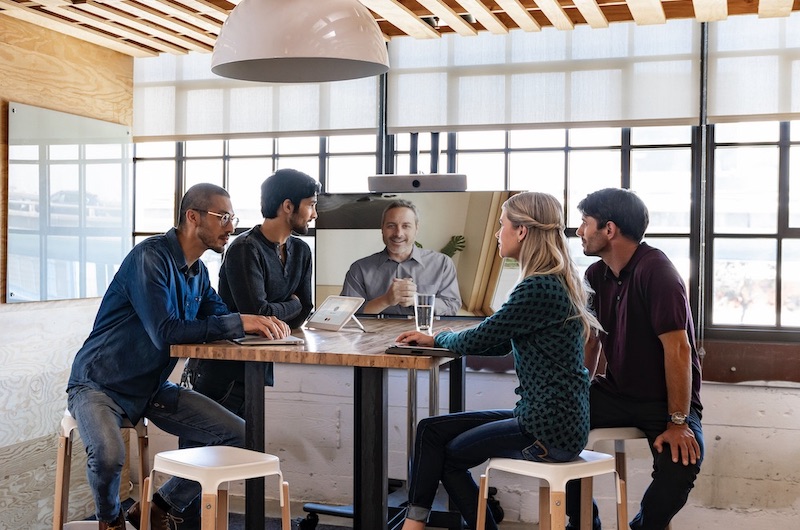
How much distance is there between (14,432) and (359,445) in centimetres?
220

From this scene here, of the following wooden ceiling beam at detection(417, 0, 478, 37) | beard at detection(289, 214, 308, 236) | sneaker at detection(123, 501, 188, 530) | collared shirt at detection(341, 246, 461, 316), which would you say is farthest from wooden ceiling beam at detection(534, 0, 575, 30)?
sneaker at detection(123, 501, 188, 530)

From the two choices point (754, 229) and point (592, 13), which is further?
point (754, 229)

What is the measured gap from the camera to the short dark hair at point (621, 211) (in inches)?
127

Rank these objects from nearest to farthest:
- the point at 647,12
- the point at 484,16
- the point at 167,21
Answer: the point at 647,12, the point at 484,16, the point at 167,21

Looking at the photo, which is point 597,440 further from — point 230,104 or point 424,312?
point 230,104

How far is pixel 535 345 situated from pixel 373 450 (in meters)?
0.60

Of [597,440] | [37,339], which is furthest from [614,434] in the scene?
[37,339]

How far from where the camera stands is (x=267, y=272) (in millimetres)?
3488

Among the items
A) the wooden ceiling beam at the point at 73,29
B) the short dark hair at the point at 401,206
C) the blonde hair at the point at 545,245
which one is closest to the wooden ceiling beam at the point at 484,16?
the short dark hair at the point at 401,206

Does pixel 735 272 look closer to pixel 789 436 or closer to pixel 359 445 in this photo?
pixel 789 436

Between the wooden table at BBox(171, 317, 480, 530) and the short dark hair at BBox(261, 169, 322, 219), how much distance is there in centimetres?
69

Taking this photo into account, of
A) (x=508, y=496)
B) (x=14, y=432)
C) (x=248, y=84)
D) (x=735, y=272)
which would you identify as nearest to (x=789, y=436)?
(x=735, y=272)

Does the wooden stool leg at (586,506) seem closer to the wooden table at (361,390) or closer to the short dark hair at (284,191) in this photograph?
the wooden table at (361,390)

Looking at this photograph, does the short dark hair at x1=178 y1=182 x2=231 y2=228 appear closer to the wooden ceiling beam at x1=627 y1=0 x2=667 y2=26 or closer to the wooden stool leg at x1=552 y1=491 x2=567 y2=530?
the wooden stool leg at x1=552 y1=491 x2=567 y2=530
